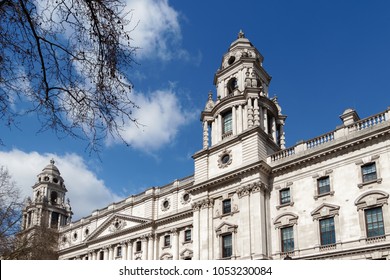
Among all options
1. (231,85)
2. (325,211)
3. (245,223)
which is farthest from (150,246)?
(325,211)

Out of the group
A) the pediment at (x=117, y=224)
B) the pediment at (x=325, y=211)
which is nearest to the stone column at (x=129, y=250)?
the pediment at (x=117, y=224)

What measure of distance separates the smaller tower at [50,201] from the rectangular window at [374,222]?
171 ft

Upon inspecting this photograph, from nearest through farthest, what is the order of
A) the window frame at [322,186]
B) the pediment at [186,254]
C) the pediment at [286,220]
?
the window frame at [322,186]
the pediment at [286,220]
the pediment at [186,254]

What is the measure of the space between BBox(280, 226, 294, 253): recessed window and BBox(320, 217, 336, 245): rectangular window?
2.48m

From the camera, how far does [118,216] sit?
175 ft

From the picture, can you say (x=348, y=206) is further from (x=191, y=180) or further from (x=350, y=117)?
(x=191, y=180)

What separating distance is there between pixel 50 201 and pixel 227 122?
41882 mm

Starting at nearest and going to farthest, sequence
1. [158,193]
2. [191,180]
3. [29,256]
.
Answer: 1. [29,256]
2. [191,180]
3. [158,193]

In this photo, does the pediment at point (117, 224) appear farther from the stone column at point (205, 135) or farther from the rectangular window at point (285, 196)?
the rectangular window at point (285, 196)

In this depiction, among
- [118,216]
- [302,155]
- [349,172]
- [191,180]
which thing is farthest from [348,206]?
[118,216]

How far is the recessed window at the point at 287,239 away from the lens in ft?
106

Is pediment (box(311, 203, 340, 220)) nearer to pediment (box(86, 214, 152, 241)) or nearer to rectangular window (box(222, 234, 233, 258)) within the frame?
rectangular window (box(222, 234, 233, 258))

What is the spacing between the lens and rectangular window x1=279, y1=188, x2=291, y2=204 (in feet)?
111
